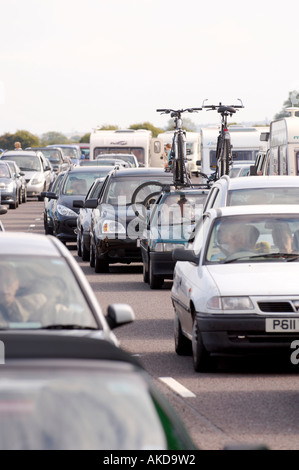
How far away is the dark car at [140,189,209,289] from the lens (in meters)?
19.1

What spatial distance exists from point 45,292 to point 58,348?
1761mm

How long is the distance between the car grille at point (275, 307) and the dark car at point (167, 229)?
26.1ft

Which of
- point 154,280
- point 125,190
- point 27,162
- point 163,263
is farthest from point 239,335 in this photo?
point 27,162

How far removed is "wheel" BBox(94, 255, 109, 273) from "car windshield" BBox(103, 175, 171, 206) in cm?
103

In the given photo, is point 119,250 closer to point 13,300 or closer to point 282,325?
point 282,325

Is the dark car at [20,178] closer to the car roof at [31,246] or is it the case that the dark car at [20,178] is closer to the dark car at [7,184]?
the dark car at [7,184]

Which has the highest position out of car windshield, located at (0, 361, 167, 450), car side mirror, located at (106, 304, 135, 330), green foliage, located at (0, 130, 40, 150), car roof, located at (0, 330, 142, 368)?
car roof, located at (0, 330, 142, 368)

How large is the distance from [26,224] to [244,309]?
2875 cm

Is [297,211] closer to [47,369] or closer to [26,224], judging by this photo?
[47,369]

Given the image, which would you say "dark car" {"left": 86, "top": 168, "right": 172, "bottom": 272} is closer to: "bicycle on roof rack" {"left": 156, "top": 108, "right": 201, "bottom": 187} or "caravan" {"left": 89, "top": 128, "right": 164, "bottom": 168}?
"bicycle on roof rack" {"left": 156, "top": 108, "right": 201, "bottom": 187}

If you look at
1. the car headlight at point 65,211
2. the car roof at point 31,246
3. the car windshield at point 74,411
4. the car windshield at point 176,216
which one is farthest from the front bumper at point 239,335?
the car headlight at point 65,211

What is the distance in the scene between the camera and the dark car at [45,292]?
6.45 metres

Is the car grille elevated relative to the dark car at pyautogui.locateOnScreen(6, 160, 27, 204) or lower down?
elevated

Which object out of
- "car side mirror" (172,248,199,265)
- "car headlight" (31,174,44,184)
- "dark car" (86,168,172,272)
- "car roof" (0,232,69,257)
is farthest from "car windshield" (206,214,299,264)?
"car headlight" (31,174,44,184)
